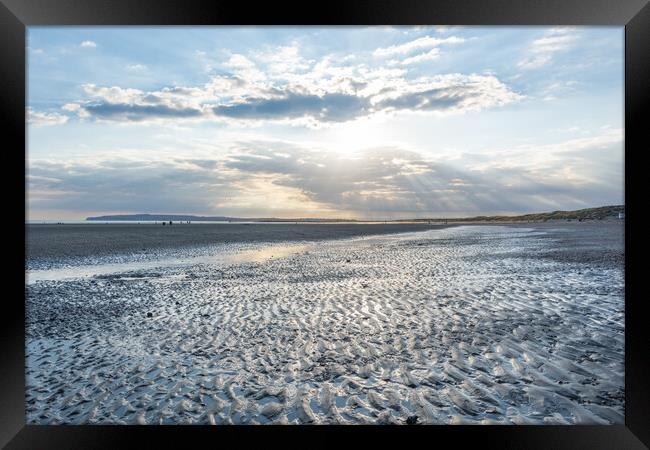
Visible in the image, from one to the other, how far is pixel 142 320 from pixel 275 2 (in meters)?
9.21

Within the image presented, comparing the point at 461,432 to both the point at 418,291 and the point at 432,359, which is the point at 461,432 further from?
the point at 418,291

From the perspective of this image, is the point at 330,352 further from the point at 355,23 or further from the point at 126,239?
the point at 126,239

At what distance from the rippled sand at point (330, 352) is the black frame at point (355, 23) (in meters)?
0.75

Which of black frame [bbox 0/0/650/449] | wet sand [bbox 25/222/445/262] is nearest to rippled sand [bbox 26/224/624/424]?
black frame [bbox 0/0/650/449]

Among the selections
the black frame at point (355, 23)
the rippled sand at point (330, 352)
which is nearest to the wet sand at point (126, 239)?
the black frame at point (355, 23)

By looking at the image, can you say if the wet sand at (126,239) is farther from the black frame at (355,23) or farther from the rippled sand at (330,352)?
the rippled sand at (330,352)

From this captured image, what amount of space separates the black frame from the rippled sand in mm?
751

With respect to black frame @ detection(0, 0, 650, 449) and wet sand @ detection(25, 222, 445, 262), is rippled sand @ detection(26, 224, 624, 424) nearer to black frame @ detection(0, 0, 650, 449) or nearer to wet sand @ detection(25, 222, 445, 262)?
black frame @ detection(0, 0, 650, 449)

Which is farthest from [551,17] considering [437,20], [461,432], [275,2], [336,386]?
[336,386]

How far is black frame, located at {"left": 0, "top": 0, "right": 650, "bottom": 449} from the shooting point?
4465 millimetres

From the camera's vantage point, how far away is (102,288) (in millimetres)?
14930

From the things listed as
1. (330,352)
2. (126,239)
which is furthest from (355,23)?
(126,239)

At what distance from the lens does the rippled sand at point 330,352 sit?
549cm

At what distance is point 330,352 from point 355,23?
606 centimetres
